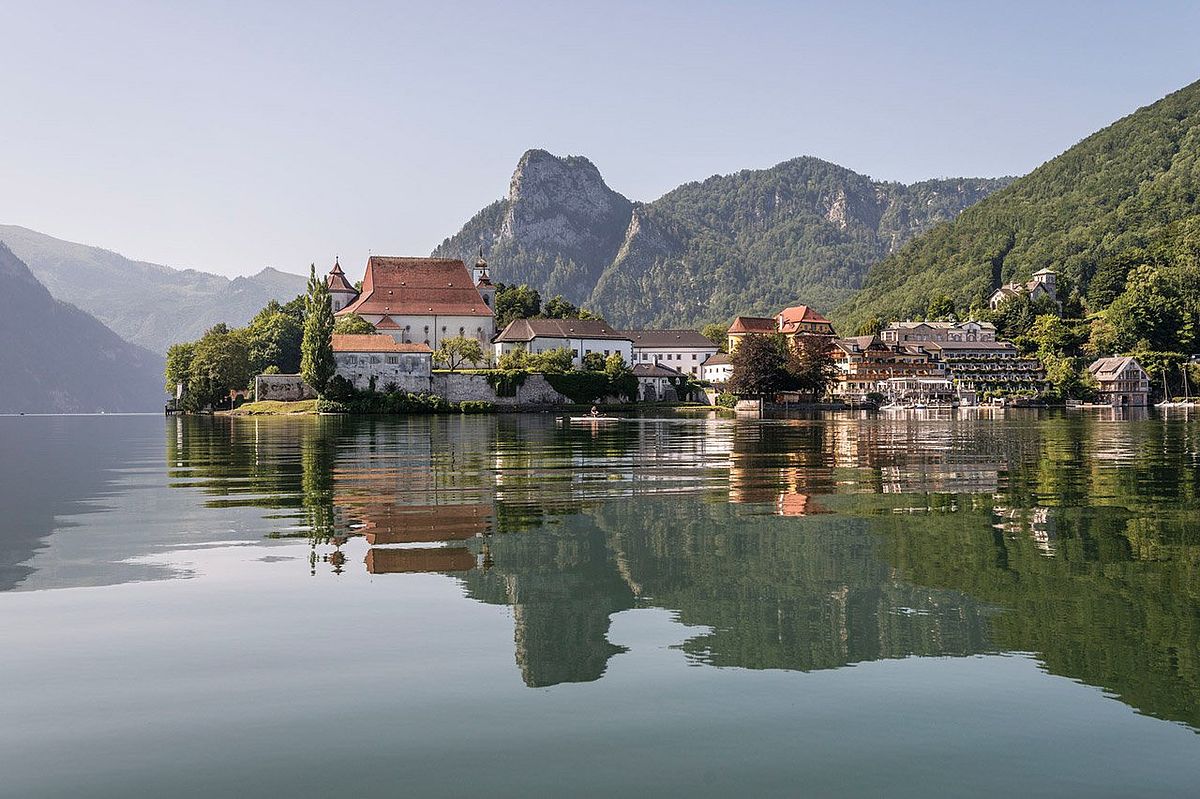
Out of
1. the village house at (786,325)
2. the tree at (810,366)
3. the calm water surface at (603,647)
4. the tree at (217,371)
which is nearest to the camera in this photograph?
the calm water surface at (603,647)

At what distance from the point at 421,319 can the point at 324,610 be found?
124015mm

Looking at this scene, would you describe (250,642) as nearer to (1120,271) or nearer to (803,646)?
(803,646)

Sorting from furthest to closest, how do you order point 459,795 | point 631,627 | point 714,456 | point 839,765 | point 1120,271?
point 1120,271, point 714,456, point 631,627, point 839,765, point 459,795

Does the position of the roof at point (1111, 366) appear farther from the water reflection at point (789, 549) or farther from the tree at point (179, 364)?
the water reflection at point (789, 549)

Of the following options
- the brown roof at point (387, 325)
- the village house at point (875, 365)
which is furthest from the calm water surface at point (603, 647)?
A: the village house at point (875, 365)

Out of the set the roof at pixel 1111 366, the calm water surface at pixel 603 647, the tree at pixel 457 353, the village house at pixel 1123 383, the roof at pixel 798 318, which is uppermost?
the roof at pixel 798 318

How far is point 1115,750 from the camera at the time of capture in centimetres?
729

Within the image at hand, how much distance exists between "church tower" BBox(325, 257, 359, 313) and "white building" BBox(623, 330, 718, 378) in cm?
4744

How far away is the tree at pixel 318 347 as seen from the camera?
99875 millimetres

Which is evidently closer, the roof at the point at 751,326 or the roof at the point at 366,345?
the roof at the point at 366,345

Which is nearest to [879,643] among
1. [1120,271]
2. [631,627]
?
[631,627]

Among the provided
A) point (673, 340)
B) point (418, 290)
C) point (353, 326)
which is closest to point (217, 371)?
point (353, 326)

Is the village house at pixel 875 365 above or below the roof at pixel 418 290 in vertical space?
below

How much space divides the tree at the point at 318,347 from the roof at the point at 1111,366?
112 m
